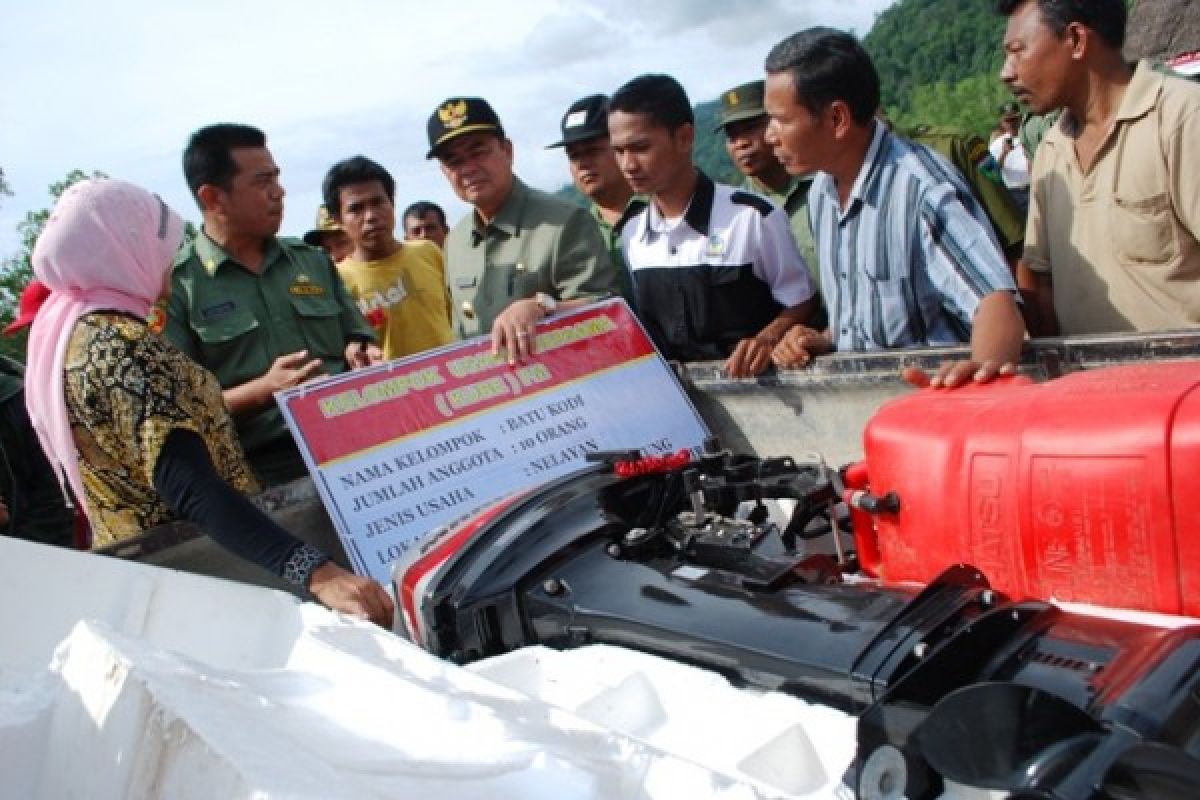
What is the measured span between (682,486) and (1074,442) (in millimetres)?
838

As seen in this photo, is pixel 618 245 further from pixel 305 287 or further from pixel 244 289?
pixel 244 289

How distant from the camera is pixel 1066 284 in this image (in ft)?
9.39

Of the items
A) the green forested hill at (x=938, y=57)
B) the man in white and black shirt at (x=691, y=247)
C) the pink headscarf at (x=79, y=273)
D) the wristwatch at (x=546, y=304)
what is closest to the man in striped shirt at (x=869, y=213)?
the man in white and black shirt at (x=691, y=247)

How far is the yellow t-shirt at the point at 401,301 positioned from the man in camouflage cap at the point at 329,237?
136 cm

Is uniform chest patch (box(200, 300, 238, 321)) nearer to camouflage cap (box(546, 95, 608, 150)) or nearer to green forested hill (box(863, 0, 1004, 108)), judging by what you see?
camouflage cap (box(546, 95, 608, 150))

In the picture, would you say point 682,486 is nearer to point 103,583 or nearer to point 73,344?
point 103,583

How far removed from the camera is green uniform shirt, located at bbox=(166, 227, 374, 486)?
3.20 meters

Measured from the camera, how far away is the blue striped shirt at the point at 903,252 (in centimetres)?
249

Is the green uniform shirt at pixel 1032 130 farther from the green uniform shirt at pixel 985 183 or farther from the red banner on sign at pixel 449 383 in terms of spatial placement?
the red banner on sign at pixel 449 383

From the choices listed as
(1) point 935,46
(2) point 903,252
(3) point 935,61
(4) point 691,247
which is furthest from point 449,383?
(1) point 935,46

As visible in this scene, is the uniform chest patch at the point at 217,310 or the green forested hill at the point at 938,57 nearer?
the uniform chest patch at the point at 217,310

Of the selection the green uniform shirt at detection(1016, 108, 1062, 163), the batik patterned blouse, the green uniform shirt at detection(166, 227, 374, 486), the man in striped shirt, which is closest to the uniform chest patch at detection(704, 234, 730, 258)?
the man in striped shirt

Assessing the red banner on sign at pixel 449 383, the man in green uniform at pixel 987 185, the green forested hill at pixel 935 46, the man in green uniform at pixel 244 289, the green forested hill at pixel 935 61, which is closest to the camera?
the red banner on sign at pixel 449 383

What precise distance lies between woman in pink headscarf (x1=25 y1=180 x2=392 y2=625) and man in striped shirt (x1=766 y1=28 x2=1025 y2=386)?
1493 mm
